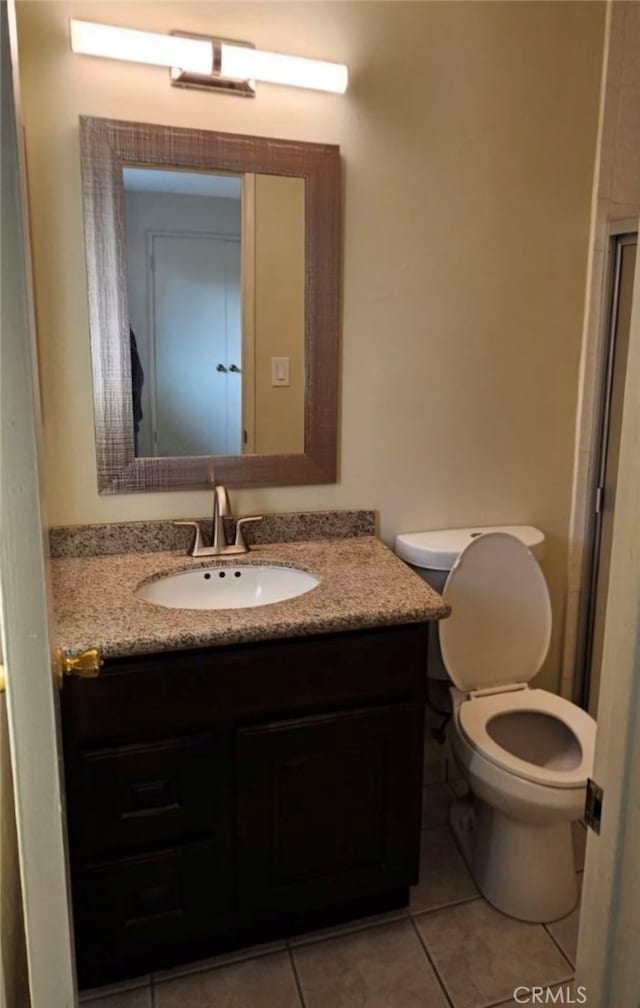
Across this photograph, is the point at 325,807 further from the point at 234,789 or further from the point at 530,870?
the point at 530,870

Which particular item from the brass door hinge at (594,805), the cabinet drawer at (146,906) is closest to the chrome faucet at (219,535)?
the cabinet drawer at (146,906)

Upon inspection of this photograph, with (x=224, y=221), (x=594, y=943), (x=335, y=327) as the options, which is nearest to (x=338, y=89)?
(x=224, y=221)

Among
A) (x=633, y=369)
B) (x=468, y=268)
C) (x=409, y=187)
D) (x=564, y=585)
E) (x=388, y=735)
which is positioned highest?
(x=409, y=187)

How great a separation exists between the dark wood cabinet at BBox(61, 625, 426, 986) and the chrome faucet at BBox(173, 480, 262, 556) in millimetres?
420

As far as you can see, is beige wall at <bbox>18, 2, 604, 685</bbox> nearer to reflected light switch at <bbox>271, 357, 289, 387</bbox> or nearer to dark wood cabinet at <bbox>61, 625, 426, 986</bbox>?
reflected light switch at <bbox>271, 357, 289, 387</bbox>

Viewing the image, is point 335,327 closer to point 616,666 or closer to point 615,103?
point 615,103

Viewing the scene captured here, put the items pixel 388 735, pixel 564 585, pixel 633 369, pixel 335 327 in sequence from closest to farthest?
pixel 633 369 < pixel 388 735 < pixel 335 327 < pixel 564 585

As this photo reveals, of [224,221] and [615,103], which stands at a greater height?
[615,103]

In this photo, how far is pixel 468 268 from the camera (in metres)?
2.00

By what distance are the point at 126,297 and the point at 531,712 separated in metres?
1.50

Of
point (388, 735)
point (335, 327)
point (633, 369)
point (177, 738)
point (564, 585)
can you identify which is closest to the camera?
point (633, 369)

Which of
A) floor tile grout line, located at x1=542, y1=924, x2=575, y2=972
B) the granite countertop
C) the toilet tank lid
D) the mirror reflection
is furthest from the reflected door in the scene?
floor tile grout line, located at x1=542, y1=924, x2=575, y2=972

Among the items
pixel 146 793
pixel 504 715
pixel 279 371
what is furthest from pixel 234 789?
pixel 279 371

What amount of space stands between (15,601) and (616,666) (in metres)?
0.62
